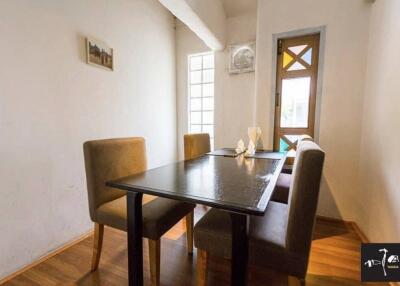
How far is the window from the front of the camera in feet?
10.5

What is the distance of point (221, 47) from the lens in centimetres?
282

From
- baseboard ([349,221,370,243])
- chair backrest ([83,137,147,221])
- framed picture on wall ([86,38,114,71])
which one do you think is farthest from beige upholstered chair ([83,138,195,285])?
baseboard ([349,221,370,243])

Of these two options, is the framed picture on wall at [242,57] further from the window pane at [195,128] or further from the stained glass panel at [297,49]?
the window pane at [195,128]

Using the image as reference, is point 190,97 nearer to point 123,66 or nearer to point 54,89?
point 123,66

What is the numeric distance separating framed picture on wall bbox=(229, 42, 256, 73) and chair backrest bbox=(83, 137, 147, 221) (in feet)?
6.34

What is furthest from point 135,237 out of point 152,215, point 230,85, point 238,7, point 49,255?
point 238,7

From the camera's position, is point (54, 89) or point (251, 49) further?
point (251, 49)

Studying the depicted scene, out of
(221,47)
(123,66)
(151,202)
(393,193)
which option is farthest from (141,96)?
(393,193)

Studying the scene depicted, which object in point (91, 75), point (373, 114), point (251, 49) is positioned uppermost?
point (251, 49)

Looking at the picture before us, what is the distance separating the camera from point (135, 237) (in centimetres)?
104

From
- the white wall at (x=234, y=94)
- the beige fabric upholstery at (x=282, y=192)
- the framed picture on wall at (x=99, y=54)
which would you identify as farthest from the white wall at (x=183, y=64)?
the beige fabric upholstery at (x=282, y=192)

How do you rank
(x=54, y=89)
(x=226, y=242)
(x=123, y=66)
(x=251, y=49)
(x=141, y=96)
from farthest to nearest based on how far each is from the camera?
(x=251, y=49) → (x=141, y=96) → (x=123, y=66) → (x=54, y=89) → (x=226, y=242)

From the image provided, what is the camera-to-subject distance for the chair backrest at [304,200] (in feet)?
2.60

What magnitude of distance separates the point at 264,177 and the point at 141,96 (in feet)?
6.41
